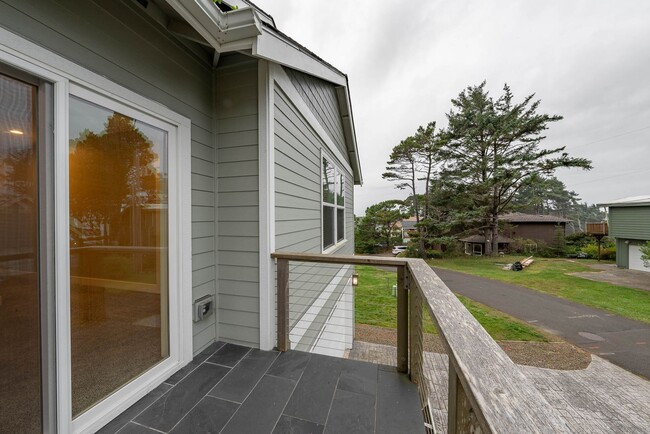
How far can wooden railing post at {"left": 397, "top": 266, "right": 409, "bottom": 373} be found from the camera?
210 centimetres

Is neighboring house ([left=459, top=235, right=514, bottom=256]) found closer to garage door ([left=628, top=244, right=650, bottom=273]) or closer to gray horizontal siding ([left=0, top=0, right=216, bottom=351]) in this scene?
garage door ([left=628, top=244, right=650, bottom=273])

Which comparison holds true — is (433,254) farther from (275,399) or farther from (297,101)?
(275,399)

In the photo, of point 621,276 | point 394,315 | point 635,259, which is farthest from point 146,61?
point 635,259

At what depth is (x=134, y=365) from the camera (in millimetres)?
1783

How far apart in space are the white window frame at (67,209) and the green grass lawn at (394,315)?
11.1 feet

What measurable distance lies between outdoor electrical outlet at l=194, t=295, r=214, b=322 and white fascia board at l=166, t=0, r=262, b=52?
208cm

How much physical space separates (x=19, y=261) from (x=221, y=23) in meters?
1.83

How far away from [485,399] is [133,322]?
2122 millimetres

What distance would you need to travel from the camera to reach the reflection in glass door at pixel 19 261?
3.81 ft

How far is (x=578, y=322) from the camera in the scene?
7676 millimetres

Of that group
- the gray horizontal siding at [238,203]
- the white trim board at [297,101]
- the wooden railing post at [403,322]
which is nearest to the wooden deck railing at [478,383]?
the wooden railing post at [403,322]

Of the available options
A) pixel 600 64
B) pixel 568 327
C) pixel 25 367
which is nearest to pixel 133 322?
pixel 25 367

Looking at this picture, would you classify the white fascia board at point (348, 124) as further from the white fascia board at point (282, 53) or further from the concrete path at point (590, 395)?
the concrete path at point (590, 395)

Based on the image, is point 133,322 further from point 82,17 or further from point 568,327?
point 568,327
